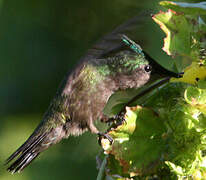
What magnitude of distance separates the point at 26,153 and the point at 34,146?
0.03 metres

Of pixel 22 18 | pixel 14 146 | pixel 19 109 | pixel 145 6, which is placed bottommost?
pixel 14 146

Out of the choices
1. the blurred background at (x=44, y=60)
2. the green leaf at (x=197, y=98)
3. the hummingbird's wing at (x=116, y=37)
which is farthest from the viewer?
the blurred background at (x=44, y=60)

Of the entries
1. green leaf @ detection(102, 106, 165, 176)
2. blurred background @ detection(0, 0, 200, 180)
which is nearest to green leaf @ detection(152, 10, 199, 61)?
green leaf @ detection(102, 106, 165, 176)

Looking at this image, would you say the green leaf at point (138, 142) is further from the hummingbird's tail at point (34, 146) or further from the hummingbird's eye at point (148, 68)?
the hummingbird's tail at point (34, 146)

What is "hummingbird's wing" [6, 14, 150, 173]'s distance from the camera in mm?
997

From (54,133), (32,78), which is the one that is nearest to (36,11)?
(32,78)

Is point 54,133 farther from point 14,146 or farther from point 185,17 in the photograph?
point 14,146

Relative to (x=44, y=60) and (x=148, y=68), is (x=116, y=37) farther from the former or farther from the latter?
(x=44, y=60)

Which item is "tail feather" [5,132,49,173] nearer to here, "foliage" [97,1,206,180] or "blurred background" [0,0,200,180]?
"foliage" [97,1,206,180]

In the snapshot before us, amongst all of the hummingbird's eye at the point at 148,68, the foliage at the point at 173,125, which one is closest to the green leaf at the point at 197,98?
the foliage at the point at 173,125

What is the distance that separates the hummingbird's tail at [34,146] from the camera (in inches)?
42.6

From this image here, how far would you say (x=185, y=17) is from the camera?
686 millimetres

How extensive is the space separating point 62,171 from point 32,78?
1.86 feet

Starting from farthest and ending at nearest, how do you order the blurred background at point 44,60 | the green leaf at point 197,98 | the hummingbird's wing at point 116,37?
the blurred background at point 44,60 < the hummingbird's wing at point 116,37 < the green leaf at point 197,98
